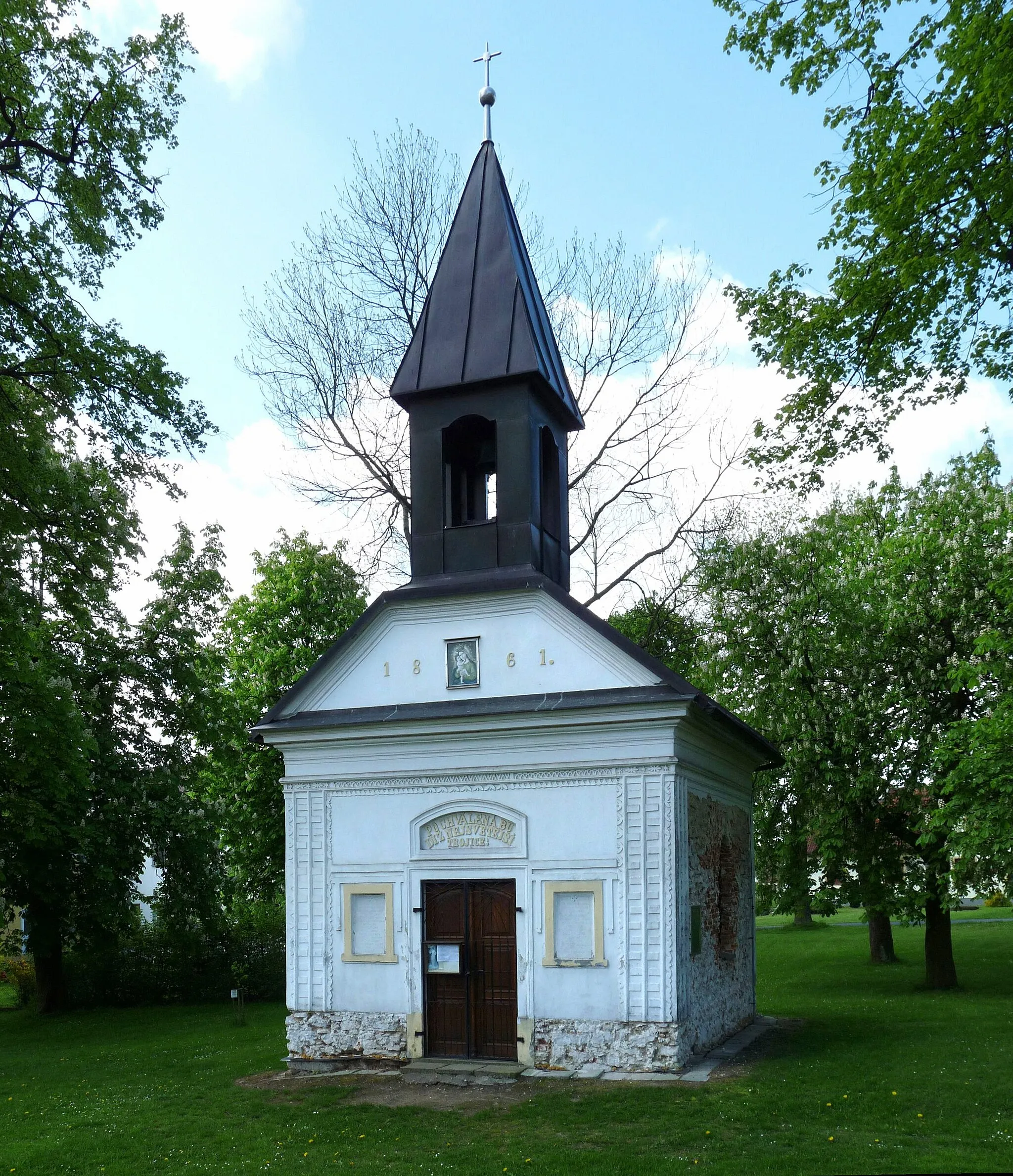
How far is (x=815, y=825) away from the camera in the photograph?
22016mm

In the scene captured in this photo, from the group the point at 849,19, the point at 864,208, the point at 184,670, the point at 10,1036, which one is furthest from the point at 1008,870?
the point at 10,1036

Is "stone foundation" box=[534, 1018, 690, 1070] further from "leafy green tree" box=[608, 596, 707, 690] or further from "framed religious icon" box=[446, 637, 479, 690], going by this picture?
"leafy green tree" box=[608, 596, 707, 690]

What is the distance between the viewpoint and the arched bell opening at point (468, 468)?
53.7 ft

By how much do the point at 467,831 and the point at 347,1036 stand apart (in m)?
3.09

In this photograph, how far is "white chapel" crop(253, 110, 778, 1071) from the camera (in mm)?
13734

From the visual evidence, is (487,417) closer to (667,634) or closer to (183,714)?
(183,714)

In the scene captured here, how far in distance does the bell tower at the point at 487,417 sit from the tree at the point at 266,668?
10.5 meters

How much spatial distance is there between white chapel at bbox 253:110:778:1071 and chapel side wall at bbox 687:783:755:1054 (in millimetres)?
78

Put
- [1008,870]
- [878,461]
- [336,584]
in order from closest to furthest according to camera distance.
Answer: [878,461] → [1008,870] → [336,584]

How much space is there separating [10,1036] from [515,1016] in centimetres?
1257

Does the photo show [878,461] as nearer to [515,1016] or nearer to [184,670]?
[515,1016]

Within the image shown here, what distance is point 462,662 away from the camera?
50.1ft

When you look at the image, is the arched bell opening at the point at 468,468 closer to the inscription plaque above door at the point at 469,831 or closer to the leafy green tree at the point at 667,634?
the inscription plaque above door at the point at 469,831

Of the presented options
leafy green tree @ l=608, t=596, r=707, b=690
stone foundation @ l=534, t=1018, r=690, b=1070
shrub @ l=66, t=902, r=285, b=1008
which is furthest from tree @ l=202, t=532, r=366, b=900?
stone foundation @ l=534, t=1018, r=690, b=1070
